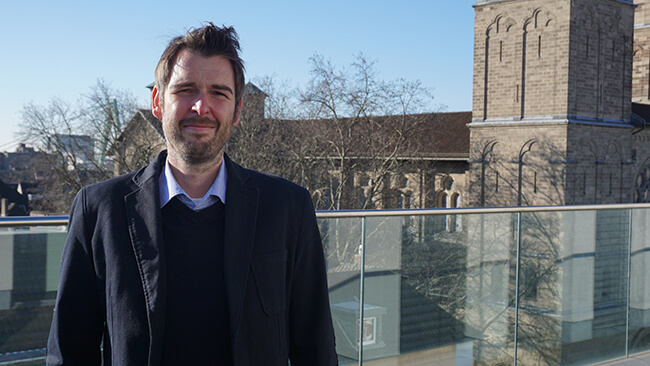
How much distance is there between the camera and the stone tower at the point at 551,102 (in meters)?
36.1

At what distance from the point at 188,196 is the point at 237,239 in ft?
0.64

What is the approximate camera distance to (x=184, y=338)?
1.89 metres

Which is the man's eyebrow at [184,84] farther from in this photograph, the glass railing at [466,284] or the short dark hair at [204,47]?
the glass railing at [466,284]

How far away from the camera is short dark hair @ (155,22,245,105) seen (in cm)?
194

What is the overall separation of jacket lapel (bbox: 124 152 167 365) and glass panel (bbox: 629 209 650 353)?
17.7ft

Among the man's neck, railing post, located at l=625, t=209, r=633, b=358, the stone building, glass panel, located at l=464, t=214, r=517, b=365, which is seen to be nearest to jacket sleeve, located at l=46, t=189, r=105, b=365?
the man's neck

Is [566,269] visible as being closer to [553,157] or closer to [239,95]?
[239,95]

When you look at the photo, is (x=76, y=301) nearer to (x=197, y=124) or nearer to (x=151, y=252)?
(x=151, y=252)

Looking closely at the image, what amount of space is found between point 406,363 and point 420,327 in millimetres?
253

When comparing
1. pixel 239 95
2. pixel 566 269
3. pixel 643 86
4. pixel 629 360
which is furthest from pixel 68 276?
pixel 643 86

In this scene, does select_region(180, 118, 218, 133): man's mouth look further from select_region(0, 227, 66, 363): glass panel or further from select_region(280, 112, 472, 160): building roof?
select_region(280, 112, 472, 160): building roof

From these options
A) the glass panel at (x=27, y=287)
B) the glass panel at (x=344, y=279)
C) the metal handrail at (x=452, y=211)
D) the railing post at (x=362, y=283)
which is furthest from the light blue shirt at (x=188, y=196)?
the railing post at (x=362, y=283)

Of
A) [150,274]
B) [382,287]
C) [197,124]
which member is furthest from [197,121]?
[382,287]

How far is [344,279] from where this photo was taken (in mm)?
4238
